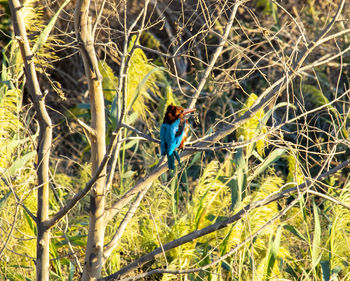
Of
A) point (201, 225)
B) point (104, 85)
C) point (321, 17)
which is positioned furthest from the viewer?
point (321, 17)

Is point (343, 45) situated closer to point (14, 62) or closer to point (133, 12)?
point (133, 12)

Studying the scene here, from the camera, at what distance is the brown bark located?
2213mm

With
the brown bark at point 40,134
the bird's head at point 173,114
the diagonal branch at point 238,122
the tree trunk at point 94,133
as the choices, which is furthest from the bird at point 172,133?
the brown bark at point 40,134

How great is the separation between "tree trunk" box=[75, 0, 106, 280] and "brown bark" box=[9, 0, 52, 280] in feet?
0.67

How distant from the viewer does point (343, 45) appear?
21.0ft

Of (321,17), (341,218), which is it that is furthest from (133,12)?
(341,218)

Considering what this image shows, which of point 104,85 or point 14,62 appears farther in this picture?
point 104,85

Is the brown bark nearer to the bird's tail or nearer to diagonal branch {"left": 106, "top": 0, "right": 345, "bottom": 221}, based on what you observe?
diagonal branch {"left": 106, "top": 0, "right": 345, "bottom": 221}

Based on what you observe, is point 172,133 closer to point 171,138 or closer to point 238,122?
point 171,138

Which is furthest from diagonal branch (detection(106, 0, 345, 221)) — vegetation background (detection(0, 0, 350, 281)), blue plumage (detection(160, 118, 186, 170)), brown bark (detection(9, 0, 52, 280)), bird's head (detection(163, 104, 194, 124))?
bird's head (detection(163, 104, 194, 124))

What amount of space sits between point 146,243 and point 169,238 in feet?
0.62

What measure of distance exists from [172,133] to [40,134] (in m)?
0.84

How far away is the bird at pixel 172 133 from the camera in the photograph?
2779 mm

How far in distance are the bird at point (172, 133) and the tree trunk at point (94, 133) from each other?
43cm
